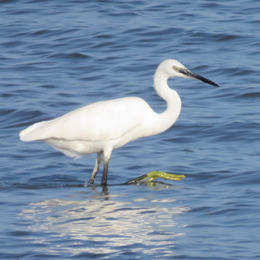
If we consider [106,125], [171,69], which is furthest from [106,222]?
[171,69]

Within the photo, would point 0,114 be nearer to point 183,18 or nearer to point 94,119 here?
point 94,119

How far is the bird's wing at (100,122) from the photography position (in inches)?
319

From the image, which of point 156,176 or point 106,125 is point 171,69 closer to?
point 106,125

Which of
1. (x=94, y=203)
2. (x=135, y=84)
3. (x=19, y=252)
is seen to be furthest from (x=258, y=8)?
(x=19, y=252)

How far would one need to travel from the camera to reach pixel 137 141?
9961 millimetres

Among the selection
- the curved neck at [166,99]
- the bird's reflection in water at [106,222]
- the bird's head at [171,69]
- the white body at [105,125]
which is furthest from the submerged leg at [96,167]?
the bird's head at [171,69]

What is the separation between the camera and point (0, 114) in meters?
11.3

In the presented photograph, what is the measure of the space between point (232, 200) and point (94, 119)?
2.04m

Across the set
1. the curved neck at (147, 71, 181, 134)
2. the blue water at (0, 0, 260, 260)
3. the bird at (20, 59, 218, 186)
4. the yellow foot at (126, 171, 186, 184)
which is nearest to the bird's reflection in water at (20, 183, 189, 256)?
the blue water at (0, 0, 260, 260)

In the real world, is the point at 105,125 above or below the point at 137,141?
above

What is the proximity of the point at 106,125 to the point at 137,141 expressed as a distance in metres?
1.84

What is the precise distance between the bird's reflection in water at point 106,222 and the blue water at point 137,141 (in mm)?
11

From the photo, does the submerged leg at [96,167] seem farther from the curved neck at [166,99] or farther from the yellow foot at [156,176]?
the curved neck at [166,99]

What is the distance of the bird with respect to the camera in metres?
8.12
